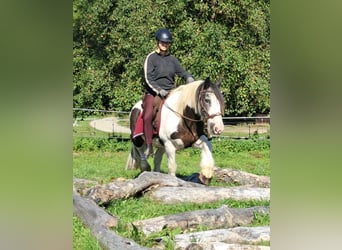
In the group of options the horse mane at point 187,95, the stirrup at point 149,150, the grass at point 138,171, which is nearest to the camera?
the grass at point 138,171

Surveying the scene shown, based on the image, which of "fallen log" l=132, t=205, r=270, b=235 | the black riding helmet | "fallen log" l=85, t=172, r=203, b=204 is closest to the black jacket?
the black riding helmet

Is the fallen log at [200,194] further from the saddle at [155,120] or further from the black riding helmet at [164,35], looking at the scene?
the black riding helmet at [164,35]

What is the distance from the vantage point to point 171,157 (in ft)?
14.4

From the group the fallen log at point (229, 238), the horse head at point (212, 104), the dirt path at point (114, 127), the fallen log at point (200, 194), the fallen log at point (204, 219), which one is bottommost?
the fallen log at point (229, 238)

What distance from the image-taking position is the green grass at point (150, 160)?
3.97 metres

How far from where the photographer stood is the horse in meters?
4.07

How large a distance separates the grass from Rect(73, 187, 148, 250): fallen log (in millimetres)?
59

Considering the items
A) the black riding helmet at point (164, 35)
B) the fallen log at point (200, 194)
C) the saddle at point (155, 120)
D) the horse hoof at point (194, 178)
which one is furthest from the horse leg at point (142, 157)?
the black riding helmet at point (164, 35)

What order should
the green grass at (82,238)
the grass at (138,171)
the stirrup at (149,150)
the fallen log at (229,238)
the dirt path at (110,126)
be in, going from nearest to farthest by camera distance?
the green grass at (82,238) → the fallen log at (229,238) → the grass at (138,171) → the dirt path at (110,126) → the stirrup at (149,150)

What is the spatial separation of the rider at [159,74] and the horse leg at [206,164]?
A: 48 cm

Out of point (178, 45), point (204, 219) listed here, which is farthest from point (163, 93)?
point (204, 219)
